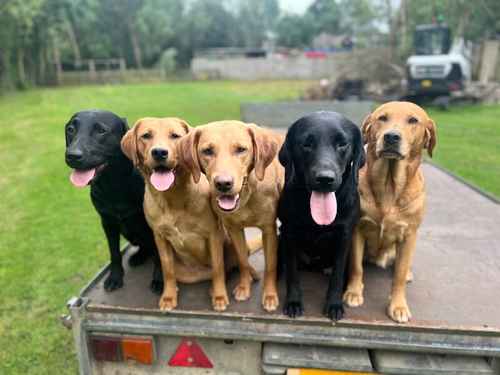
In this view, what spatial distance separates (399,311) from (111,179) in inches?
68.7

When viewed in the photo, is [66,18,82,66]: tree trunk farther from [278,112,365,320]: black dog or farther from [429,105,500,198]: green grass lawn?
[278,112,365,320]: black dog

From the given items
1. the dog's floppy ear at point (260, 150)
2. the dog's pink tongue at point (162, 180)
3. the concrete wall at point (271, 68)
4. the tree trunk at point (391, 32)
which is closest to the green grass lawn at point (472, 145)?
the dog's floppy ear at point (260, 150)

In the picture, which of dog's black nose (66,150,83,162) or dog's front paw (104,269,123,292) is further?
dog's front paw (104,269,123,292)

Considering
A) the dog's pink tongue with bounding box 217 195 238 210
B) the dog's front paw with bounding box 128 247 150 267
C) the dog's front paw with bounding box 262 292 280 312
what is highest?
the dog's pink tongue with bounding box 217 195 238 210

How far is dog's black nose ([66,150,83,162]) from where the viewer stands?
212cm

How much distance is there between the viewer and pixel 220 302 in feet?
7.13

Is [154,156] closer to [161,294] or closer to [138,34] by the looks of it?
[161,294]

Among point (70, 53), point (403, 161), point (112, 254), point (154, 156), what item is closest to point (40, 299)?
point (112, 254)

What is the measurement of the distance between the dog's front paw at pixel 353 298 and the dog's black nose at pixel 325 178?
28.5 inches

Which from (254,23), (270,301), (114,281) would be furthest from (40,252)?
(254,23)

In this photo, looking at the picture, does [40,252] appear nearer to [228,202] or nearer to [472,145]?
[228,202]

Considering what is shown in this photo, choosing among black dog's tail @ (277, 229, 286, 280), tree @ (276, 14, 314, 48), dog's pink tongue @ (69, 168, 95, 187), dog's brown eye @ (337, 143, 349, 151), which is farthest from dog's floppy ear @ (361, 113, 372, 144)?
tree @ (276, 14, 314, 48)

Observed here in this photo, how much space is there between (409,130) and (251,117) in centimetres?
570

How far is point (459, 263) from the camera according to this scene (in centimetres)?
256
